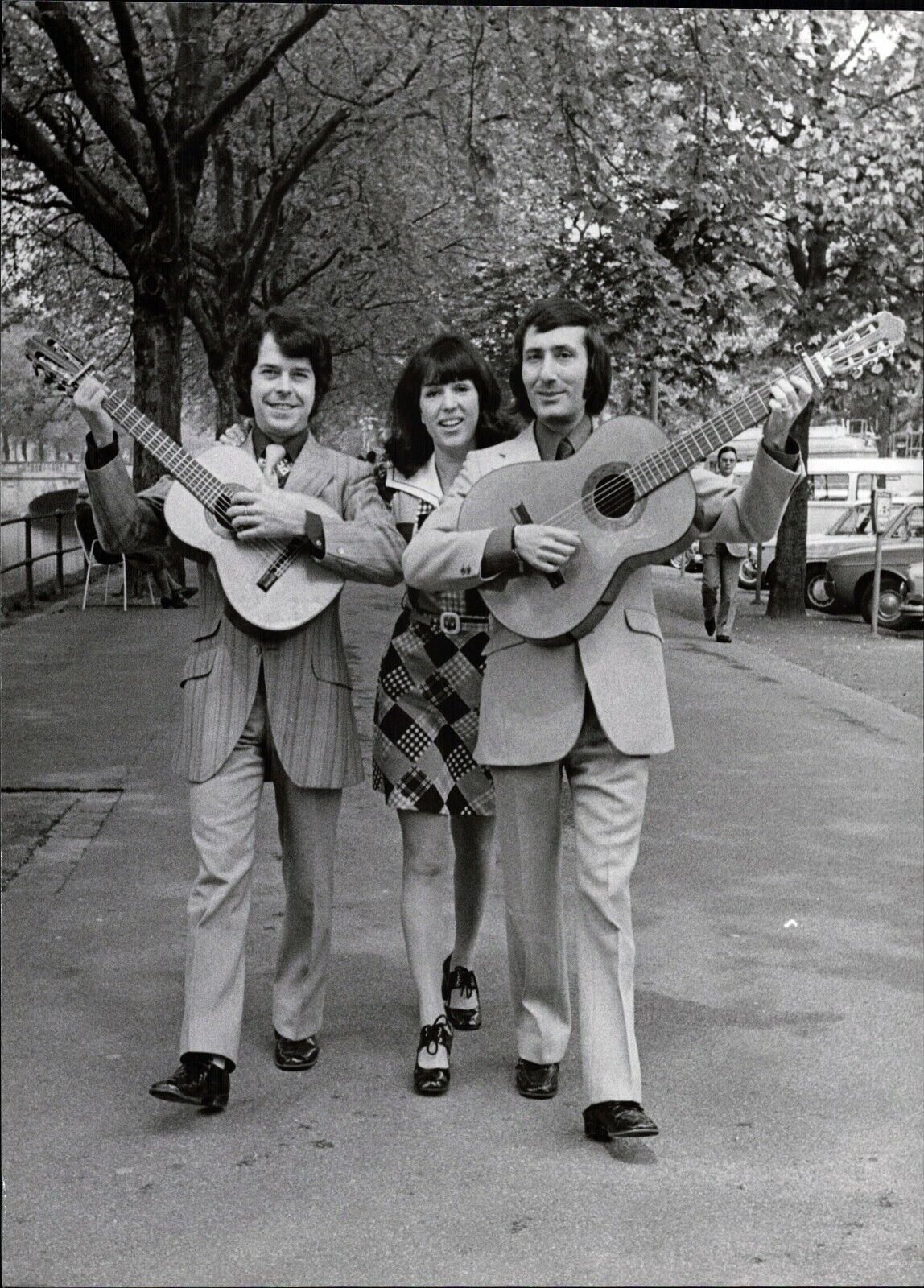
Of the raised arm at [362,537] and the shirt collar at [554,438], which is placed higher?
the shirt collar at [554,438]

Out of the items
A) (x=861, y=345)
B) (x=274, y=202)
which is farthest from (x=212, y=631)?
(x=274, y=202)

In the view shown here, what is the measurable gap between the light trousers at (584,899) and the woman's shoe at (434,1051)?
204 millimetres

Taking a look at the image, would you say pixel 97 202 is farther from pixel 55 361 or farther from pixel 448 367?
pixel 55 361

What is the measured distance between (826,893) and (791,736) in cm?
394

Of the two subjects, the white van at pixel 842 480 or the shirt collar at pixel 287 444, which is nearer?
the shirt collar at pixel 287 444

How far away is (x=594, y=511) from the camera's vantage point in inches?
140

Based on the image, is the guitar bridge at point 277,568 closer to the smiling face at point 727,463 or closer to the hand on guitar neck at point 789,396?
the smiling face at point 727,463

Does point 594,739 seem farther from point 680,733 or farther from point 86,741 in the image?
point 680,733

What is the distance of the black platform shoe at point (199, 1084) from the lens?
11.8 ft

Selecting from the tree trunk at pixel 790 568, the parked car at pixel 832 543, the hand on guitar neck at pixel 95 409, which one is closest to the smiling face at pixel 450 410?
the hand on guitar neck at pixel 95 409

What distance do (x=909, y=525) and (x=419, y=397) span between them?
1681 centimetres

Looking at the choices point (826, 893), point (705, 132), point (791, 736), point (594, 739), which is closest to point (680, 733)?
point (791, 736)

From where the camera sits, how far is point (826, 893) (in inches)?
241

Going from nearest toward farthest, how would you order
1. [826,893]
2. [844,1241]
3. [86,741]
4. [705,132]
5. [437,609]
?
[844,1241] < [437,609] < [826,893] < [86,741] < [705,132]
